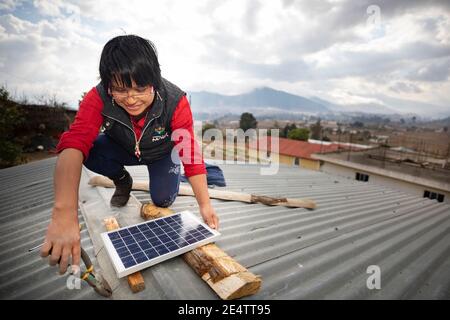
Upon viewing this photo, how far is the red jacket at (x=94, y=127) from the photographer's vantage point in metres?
1.58

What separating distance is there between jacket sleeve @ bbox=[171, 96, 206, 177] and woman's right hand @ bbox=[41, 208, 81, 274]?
94 centimetres

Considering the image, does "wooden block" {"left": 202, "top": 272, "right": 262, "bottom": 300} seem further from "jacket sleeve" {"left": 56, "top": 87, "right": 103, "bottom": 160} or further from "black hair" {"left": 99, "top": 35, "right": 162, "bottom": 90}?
"black hair" {"left": 99, "top": 35, "right": 162, "bottom": 90}

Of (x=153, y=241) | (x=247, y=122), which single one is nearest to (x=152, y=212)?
(x=153, y=241)

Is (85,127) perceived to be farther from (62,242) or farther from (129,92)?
(62,242)

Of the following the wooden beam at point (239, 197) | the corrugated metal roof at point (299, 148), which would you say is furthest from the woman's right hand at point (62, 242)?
the corrugated metal roof at point (299, 148)

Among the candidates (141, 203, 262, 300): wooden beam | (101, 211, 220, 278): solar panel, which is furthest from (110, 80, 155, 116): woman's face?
(141, 203, 262, 300): wooden beam

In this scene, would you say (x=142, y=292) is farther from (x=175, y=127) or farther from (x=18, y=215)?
(x=18, y=215)

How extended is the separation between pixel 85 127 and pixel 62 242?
2.85ft

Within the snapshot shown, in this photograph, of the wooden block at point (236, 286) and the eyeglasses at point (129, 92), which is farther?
the eyeglasses at point (129, 92)

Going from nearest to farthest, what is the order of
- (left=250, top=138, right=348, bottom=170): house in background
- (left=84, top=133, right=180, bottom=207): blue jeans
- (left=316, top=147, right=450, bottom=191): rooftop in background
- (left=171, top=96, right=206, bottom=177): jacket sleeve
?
1. (left=171, top=96, right=206, bottom=177): jacket sleeve
2. (left=84, top=133, right=180, bottom=207): blue jeans
3. (left=316, top=147, right=450, bottom=191): rooftop in background
4. (left=250, top=138, right=348, bottom=170): house in background

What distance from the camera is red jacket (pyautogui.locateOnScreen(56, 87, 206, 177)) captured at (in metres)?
1.58

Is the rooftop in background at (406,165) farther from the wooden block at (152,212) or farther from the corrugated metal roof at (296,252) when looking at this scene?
the wooden block at (152,212)

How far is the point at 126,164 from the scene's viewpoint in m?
2.58

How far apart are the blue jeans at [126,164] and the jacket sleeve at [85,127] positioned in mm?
567
